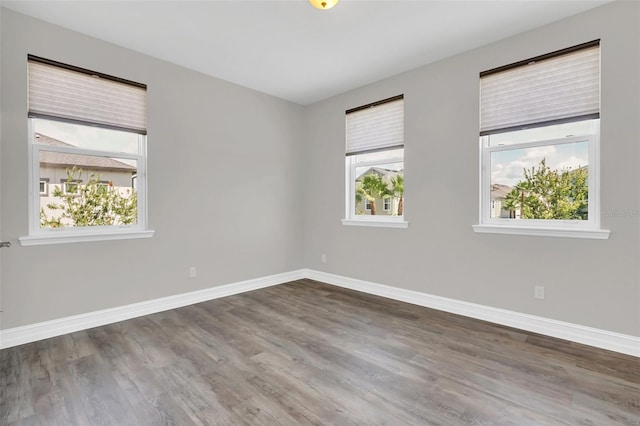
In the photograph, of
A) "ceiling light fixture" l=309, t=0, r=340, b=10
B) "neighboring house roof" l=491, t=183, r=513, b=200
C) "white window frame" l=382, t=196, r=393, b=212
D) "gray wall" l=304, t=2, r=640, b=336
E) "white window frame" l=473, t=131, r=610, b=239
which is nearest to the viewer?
"ceiling light fixture" l=309, t=0, r=340, b=10

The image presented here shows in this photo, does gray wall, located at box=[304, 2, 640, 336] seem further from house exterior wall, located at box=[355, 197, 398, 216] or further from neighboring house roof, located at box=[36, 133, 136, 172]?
neighboring house roof, located at box=[36, 133, 136, 172]

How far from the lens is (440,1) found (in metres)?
2.40

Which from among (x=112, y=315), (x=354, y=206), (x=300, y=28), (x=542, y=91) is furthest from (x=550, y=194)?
(x=112, y=315)

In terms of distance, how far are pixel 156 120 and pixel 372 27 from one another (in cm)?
245

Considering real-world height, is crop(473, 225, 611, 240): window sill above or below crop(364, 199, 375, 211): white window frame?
below

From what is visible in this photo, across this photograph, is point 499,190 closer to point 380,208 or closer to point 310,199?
point 380,208

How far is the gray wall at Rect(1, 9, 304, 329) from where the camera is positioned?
2.56m

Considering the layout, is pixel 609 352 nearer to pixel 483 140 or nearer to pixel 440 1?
pixel 483 140

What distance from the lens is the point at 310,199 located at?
4914mm

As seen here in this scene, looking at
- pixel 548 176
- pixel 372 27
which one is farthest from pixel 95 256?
pixel 548 176

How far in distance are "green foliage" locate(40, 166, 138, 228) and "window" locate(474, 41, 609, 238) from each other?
371 cm

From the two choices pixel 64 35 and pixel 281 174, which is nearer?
pixel 64 35

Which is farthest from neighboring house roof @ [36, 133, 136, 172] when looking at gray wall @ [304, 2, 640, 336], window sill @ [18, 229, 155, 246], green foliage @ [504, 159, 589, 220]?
green foliage @ [504, 159, 589, 220]

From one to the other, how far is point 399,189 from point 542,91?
1.71 meters
